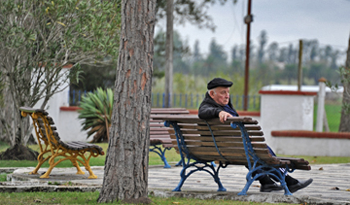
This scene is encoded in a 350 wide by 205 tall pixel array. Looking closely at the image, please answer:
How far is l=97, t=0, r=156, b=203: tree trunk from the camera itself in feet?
14.8

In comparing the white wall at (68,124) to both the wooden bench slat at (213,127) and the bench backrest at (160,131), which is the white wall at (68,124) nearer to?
the bench backrest at (160,131)

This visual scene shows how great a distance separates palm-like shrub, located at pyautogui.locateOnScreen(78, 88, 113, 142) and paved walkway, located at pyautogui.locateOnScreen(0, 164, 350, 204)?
6370 millimetres

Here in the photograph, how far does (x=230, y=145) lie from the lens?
16.2 ft

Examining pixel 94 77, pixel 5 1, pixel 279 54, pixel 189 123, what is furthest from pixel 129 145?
pixel 279 54

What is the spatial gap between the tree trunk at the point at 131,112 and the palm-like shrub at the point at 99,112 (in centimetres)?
997

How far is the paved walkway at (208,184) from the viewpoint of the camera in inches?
190

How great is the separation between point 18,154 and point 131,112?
546 cm

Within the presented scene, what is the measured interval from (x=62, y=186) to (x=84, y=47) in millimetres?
4030

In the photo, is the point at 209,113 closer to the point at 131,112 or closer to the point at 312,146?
the point at 131,112

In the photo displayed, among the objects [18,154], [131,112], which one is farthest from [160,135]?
[131,112]

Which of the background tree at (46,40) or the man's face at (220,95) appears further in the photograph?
the background tree at (46,40)

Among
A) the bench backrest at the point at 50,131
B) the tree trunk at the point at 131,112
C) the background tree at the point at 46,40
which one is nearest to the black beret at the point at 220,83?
the tree trunk at the point at 131,112

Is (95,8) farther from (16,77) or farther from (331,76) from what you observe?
(331,76)

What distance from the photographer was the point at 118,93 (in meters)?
4.55
